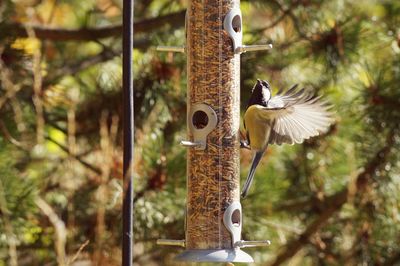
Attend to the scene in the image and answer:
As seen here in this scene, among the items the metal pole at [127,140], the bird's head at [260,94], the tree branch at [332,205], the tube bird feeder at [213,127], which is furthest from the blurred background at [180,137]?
the metal pole at [127,140]

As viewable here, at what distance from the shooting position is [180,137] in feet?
14.7

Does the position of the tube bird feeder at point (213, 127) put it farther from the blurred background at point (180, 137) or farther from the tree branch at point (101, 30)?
the tree branch at point (101, 30)

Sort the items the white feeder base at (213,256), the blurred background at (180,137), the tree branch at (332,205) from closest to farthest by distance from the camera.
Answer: the white feeder base at (213,256), the blurred background at (180,137), the tree branch at (332,205)

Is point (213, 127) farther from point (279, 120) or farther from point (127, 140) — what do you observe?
point (127, 140)

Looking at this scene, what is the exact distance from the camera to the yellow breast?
3262 millimetres

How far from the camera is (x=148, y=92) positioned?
4418mm

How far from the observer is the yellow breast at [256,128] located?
3262 millimetres

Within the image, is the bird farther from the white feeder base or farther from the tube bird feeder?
the white feeder base

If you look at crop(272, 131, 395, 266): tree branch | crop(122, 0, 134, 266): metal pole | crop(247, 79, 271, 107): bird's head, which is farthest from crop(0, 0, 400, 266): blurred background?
crop(122, 0, 134, 266): metal pole

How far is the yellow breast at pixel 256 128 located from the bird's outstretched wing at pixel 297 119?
2 centimetres

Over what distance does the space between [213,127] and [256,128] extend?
0.11 metres

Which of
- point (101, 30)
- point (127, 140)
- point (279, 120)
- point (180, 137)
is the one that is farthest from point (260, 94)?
point (101, 30)

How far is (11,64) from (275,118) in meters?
1.27

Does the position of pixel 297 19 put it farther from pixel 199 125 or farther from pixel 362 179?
pixel 199 125
